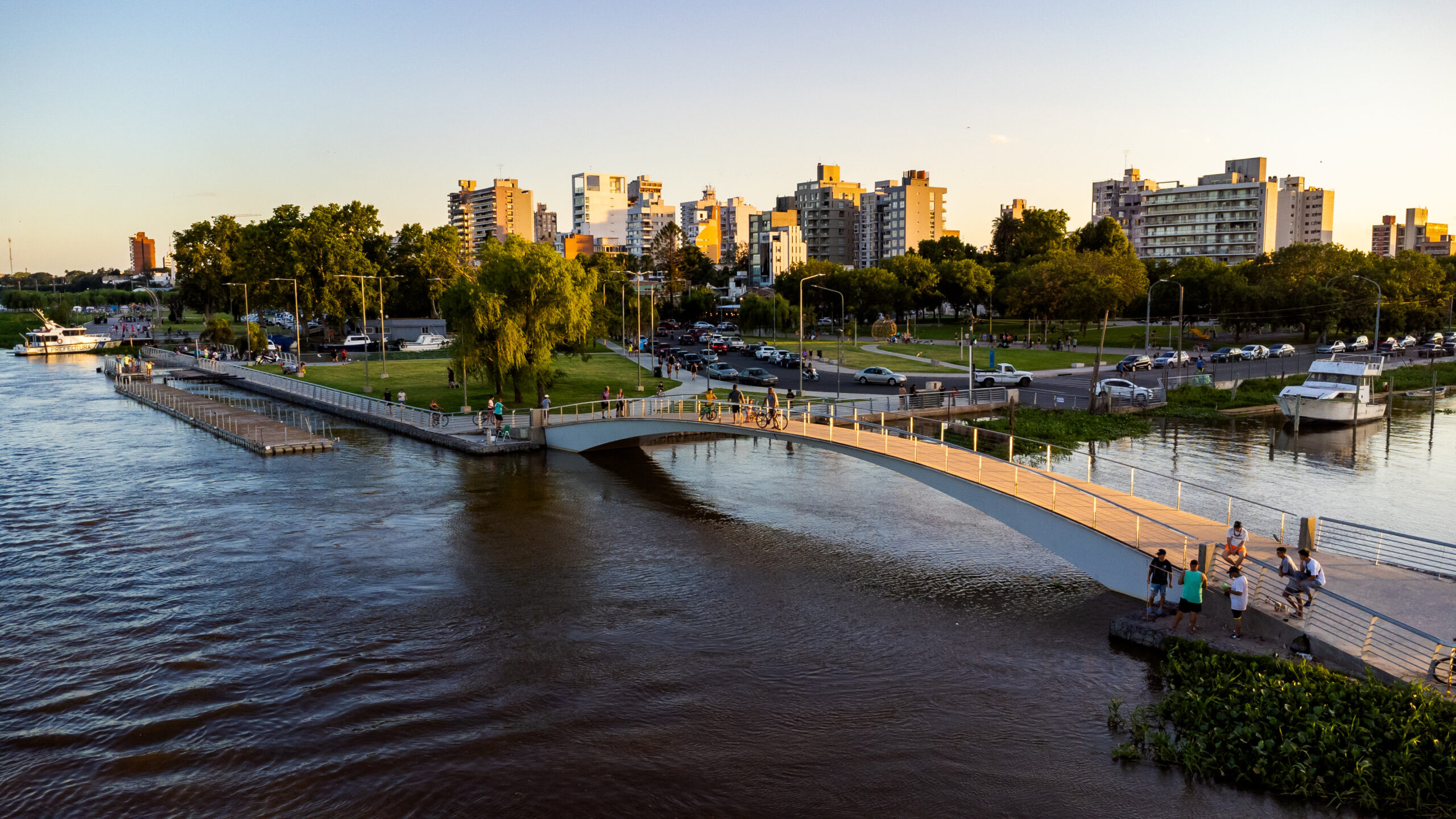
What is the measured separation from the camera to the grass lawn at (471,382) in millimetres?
51906

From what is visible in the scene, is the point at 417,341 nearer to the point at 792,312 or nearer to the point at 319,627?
the point at 792,312

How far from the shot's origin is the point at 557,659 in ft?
61.1

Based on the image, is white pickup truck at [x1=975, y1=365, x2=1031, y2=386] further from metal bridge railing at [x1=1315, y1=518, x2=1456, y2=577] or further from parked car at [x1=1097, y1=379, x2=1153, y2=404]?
metal bridge railing at [x1=1315, y1=518, x2=1456, y2=577]

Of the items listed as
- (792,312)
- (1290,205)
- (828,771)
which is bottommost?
(828,771)

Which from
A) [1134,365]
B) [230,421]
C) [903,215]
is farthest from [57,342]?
[903,215]

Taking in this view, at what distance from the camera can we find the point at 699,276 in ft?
543

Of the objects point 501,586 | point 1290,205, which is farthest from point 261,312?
point 1290,205

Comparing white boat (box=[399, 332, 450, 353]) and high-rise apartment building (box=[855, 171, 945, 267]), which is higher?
high-rise apartment building (box=[855, 171, 945, 267])

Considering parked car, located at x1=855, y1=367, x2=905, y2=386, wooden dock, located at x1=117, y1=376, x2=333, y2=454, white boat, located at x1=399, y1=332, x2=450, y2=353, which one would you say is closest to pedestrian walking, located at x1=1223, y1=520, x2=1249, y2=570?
wooden dock, located at x1=117, y1=376, x2=333, y2=454

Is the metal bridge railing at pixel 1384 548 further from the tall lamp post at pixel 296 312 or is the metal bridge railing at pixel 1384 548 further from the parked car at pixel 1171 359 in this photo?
the tall lamp post at pixel 296 312

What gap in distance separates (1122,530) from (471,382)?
44.2 meters

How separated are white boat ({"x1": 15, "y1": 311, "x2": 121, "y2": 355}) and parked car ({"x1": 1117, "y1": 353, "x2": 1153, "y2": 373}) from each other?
369ft

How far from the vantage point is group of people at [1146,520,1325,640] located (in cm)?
1631

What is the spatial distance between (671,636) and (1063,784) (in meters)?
8.50
